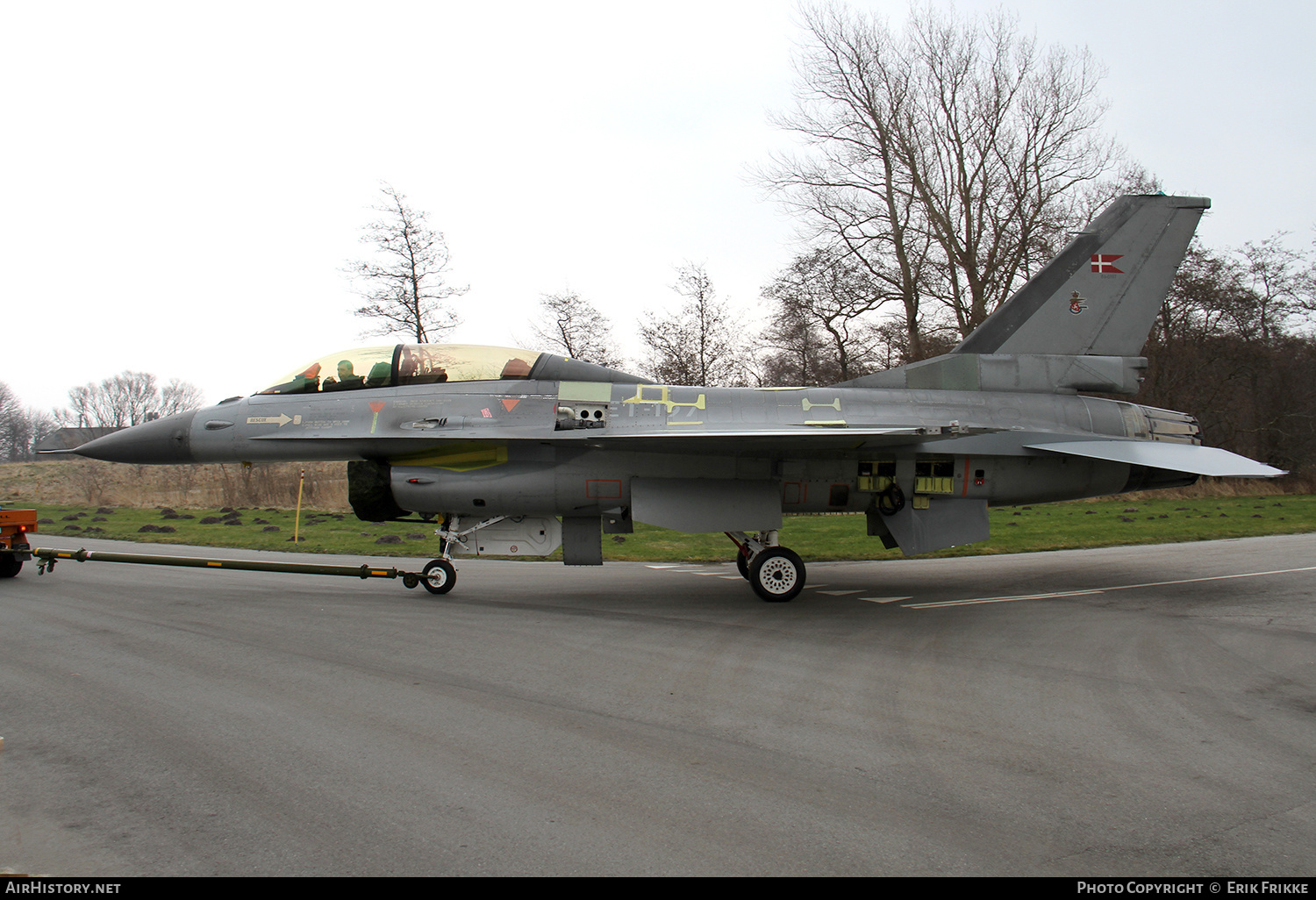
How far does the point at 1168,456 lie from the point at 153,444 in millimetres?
12510

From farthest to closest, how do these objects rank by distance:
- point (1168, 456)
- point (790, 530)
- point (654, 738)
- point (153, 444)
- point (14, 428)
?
point (14, 428)
point (790, 530)
point (153, 444)
point (1168, 456)
point (654, 738)

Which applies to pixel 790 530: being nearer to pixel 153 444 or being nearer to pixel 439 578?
pixel 439 578

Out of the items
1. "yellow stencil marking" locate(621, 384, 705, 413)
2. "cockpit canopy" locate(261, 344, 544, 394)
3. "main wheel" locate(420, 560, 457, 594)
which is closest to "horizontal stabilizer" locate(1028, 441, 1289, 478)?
"yellow stencil marking" locate(621, 384, 705, 413)

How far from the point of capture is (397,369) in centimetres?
946

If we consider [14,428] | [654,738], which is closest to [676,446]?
[654,738]

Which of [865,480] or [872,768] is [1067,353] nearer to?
[865,480]

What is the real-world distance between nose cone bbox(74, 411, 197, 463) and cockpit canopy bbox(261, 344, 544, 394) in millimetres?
1099

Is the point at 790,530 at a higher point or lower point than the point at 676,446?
lower

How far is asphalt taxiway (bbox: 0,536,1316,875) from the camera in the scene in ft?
10.3

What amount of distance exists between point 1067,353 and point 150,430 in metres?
12.0

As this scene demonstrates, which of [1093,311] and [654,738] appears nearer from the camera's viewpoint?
[654,738]

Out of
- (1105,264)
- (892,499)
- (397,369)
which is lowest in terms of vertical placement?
(892,499)

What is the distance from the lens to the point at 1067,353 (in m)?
10.3
